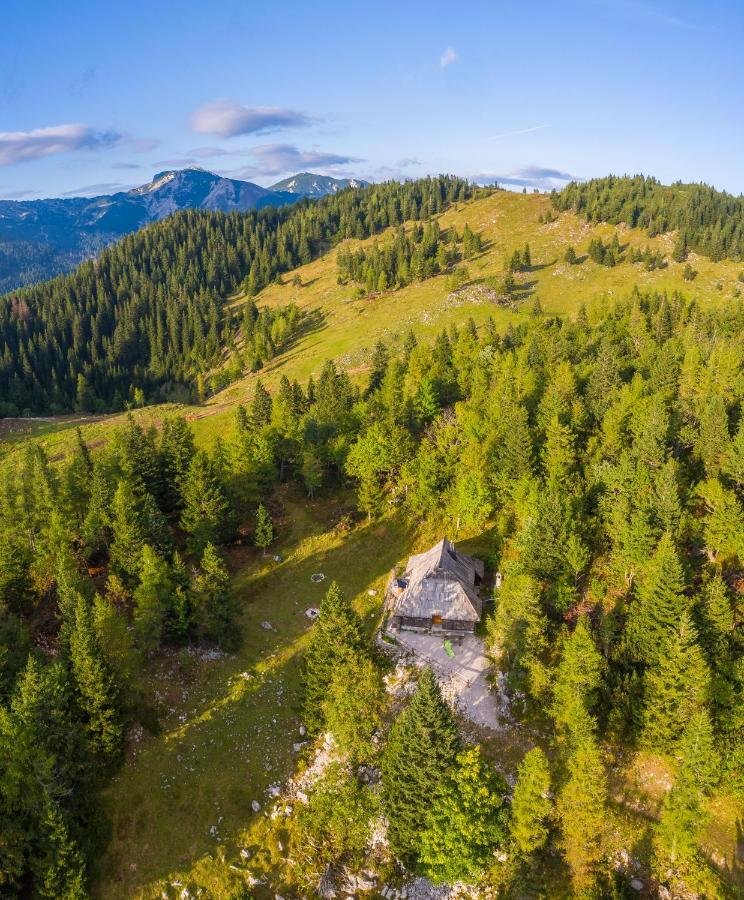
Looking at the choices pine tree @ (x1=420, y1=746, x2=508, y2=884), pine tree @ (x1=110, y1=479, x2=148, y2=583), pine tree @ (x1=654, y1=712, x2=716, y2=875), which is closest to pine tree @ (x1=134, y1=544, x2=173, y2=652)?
pine tree @ (x1=110, y1=479, x2=148, y2=583)

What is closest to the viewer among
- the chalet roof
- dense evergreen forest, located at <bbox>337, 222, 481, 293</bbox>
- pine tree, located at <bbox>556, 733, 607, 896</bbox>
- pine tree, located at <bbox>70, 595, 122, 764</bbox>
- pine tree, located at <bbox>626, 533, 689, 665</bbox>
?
pine tree, located at <bbox>556, 733, 607, 896</bbox>

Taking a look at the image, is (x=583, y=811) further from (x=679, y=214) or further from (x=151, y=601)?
(x=679, y=214)

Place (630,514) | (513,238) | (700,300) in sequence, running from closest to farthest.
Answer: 1. (630,514)
2. (700,300)
3. (513,238)

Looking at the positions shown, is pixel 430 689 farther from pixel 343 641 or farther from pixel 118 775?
pixel 118 775

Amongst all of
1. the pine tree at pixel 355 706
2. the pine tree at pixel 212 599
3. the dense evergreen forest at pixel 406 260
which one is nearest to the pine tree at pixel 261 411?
the pine tree at pixel 212 599

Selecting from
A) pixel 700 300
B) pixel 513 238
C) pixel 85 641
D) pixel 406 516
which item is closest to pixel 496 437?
pixel 406 516

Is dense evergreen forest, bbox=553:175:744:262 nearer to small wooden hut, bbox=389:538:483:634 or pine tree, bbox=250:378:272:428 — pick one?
pine tree, bbox=250:378:272:428

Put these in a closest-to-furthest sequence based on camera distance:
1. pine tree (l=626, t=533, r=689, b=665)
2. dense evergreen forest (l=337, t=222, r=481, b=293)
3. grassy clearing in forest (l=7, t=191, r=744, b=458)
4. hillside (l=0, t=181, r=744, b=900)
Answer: hillside (l=0, t=181, r=744, b=900)
pine tree (l=626, t=533, r=689, b=665)
grassy clearing in forest (l=7, t=191, r=744, b=458)
dense evergreen forest (l=337, t=222, r=481, b=293)
